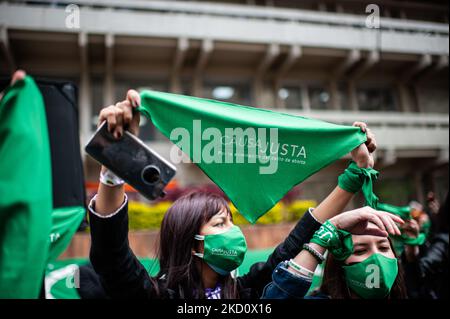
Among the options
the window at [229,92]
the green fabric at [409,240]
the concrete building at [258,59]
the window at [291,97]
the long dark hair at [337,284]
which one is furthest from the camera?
the window at [291,97]

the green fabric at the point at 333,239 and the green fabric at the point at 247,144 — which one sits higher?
the green fabric at the point at 247,144

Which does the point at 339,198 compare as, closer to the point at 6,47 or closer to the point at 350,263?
the point at 350,263

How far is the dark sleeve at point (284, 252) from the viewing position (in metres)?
1.60

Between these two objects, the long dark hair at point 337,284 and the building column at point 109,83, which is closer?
the long dark hair at point 337,284

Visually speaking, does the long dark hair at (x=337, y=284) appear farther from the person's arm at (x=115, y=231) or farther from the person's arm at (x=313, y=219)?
the person's arm at (x=115, y=231)

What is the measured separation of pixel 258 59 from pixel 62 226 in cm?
878

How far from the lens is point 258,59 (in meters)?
9.97

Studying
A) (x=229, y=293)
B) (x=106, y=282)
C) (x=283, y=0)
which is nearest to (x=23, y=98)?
(x=106, y=282)

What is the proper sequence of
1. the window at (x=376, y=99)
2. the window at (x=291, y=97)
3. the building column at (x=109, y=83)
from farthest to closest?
the window at (x=376, y=99) → the window at (x=291, y=97) → the building column at (x=109, y=83)

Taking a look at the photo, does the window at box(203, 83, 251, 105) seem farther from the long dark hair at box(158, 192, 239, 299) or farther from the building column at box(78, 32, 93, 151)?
the long dark hair at box(158, 192, 239, 299)

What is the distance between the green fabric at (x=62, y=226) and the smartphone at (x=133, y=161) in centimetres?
123

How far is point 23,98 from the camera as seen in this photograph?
104 cm

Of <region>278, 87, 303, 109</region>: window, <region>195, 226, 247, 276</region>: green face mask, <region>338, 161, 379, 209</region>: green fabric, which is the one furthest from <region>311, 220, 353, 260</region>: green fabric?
<region>278, 87, 303, 109</region>: window

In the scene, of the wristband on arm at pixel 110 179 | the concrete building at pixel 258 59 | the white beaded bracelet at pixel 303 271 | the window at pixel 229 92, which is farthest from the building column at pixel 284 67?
the wristband on arm at pixel 110 179
